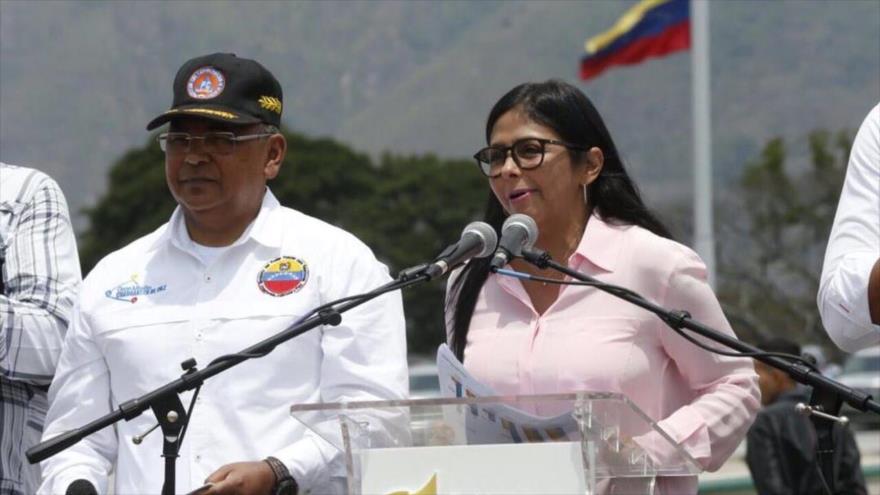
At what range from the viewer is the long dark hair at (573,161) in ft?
14.8

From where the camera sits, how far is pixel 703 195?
22.2 meters

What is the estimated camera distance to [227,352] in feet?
13.4

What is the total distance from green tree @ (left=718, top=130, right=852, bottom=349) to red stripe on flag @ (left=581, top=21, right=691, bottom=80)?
24877mm

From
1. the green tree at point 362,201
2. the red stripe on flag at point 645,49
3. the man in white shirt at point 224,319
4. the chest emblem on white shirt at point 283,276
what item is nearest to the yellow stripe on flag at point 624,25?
the red stripe on flag at point 645,49

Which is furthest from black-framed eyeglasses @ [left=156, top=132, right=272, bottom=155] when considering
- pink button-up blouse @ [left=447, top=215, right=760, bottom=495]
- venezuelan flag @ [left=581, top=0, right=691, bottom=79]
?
venezuelan flag @ [left=581, top=0, right=691, bottom=79]

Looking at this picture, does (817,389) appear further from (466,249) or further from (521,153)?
(521,153)

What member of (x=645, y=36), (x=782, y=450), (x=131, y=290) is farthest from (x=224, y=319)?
(x=645, y=36)

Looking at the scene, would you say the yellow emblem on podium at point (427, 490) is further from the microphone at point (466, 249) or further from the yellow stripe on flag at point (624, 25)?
the yellow stripe on flag at point (624, 25)

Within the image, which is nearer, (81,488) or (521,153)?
(81,488)

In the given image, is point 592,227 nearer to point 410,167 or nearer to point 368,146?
point 410,167

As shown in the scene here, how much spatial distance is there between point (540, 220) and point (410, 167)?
61.7m

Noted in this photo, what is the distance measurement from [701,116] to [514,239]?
17.9m

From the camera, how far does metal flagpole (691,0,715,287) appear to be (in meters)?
21.2

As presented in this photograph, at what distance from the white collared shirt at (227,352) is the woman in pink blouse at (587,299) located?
338 millimetres
